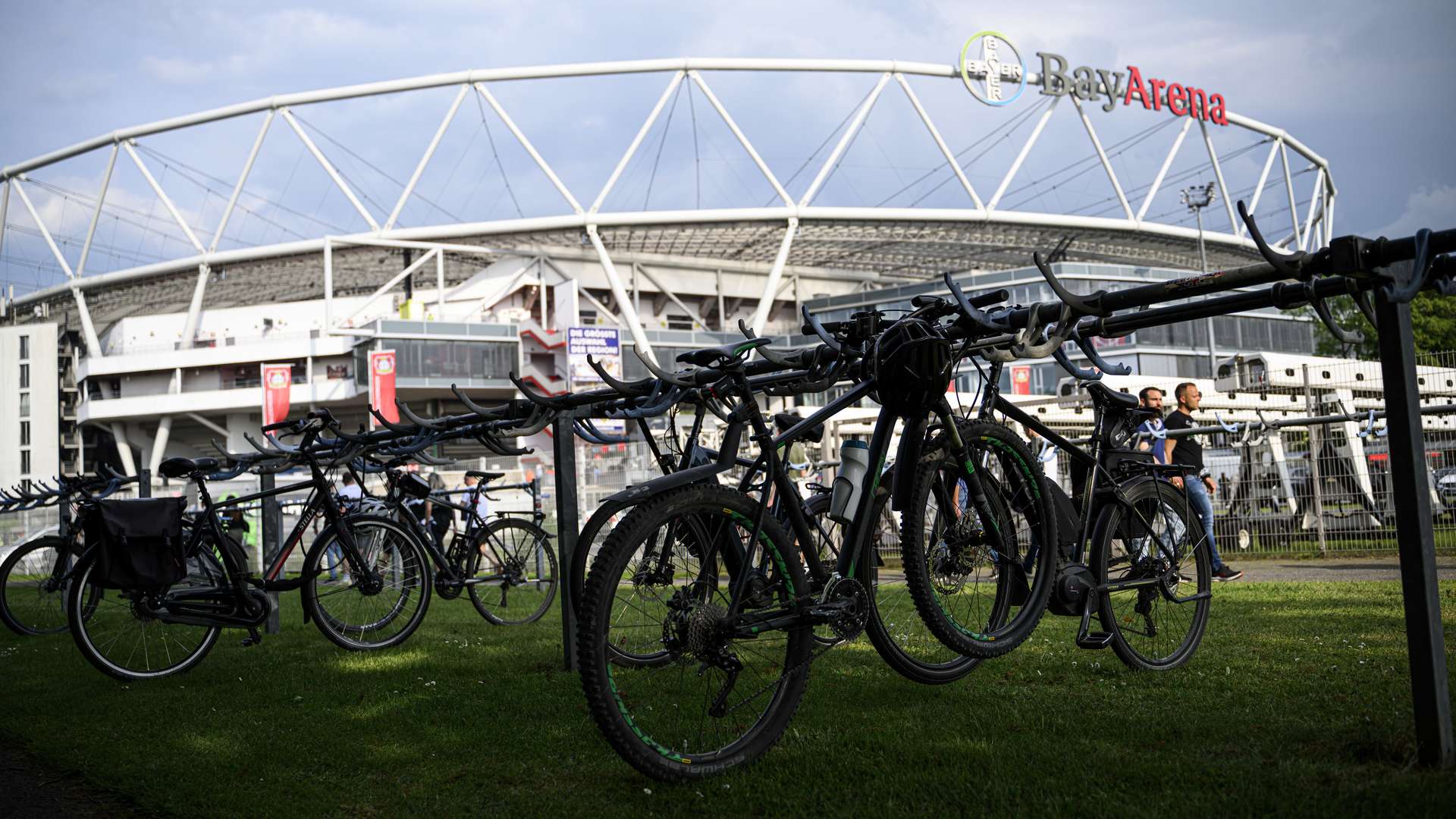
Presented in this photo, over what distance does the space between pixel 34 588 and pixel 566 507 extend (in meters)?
6.30

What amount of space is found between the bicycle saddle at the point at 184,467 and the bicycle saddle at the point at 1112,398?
5183 mm

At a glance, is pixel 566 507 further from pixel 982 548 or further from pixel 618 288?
pixel 618 288

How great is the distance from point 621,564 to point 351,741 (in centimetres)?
202

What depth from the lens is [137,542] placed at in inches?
249

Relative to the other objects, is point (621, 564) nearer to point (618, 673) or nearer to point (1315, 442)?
point (618, 673)

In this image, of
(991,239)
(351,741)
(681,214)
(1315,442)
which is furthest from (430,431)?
(991,239)

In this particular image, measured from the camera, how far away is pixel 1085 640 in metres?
4.60

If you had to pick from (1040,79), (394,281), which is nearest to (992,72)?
(1040,79)

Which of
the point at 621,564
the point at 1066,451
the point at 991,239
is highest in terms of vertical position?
the point at 991,239

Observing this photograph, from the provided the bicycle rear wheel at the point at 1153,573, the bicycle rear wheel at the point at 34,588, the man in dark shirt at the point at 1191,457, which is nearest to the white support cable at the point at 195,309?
the bicycle rear wheel at the point at 34,588

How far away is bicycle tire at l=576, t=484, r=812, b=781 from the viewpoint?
10.8ft

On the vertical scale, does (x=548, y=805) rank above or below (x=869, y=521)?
below

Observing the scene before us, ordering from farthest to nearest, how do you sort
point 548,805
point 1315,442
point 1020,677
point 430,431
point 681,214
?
point 681,214
point 1315,442
point 430,431
point 1020,677
point 548,805

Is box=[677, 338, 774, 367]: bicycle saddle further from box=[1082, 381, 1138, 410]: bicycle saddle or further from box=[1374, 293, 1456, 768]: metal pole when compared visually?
box=[1374, 293, 1456, 768]: metal pole
